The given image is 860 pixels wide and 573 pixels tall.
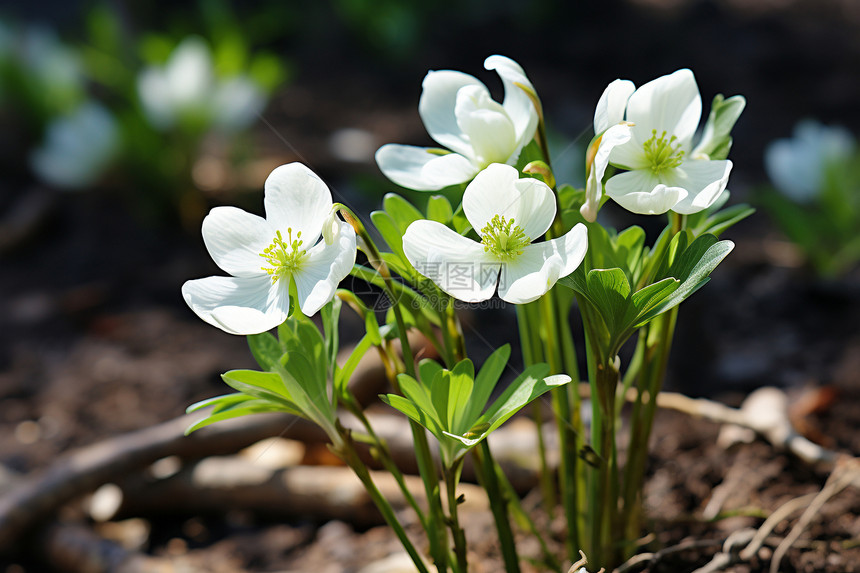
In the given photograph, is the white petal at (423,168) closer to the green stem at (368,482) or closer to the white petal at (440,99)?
the white petal at (440,99)

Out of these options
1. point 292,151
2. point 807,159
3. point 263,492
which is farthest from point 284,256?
point 292,151

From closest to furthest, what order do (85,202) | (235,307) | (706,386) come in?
(235,307) < (706,386) < (85,202)

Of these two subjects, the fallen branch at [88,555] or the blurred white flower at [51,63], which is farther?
the blurred white flower at [51,63]

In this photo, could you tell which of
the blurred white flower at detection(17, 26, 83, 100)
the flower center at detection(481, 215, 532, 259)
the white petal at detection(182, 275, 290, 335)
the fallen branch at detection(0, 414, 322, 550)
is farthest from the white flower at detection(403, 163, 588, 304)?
the blurred white flower at detection(17, 26, 83, 100)

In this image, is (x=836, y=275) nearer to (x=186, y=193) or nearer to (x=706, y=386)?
(x=706, y=386)

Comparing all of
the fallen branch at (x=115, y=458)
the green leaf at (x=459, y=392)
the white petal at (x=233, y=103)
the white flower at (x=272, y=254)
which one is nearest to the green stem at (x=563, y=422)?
the green leaf at (x=459, y=392)

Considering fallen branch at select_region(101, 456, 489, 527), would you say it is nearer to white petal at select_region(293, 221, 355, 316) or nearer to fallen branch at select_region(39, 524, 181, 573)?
fallen branch at select_region(39, 524, 181, 573)

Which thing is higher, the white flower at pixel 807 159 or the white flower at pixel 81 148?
the white flower at pixel 81 148

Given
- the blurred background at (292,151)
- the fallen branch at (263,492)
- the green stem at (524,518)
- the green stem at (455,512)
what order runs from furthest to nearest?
1. the blurred background at (292,151)
2. the fallen branch at (263,492)
3. the green stem at (524,518)
4. the green stem at (455,512)

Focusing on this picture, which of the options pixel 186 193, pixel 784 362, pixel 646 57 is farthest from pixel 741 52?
pixel 186 193
